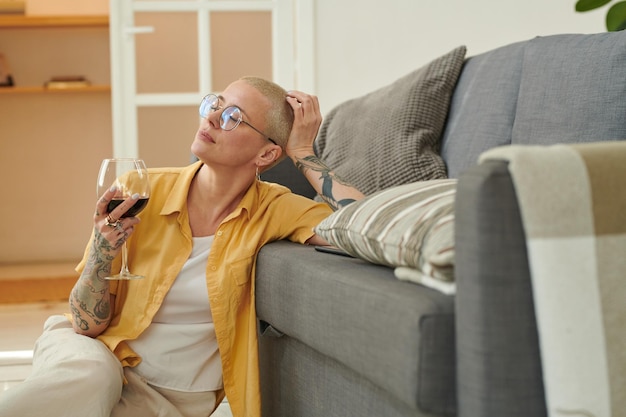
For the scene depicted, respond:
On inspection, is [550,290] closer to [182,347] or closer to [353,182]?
[182,347]

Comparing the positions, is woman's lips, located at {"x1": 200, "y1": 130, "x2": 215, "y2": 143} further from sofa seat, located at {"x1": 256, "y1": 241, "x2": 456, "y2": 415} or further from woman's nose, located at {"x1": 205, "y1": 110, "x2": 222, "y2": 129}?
sofa seat, located at {"x1": 256, "y1": 241, "x2": 456, "y2": 415}

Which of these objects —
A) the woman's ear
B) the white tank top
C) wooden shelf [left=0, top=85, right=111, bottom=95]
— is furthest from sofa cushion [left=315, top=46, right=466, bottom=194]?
wooden shelf [left=0, top=85, right=111, bottom=95]

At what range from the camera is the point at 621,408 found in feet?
3.43

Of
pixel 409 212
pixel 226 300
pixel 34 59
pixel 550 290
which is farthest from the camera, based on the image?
pixel 34 59

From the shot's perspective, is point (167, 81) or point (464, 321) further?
point (167, 81)

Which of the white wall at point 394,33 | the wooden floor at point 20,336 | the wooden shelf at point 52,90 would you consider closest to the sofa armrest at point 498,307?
the wooden floor at point 20,336

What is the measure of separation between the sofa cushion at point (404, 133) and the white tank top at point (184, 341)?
65cm

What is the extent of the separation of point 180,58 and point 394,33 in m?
1.12

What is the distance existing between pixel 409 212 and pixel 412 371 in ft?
0.97

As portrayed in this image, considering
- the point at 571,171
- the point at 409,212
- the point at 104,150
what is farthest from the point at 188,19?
the point at 571,171

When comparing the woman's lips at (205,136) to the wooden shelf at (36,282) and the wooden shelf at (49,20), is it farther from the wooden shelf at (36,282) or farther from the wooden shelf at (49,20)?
the wooden shelf at (49,20)

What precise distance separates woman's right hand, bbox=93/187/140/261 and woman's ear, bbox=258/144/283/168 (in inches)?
14.8

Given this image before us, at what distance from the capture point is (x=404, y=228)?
51.3 inches

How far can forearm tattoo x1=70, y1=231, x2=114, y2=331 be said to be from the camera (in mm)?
1783
